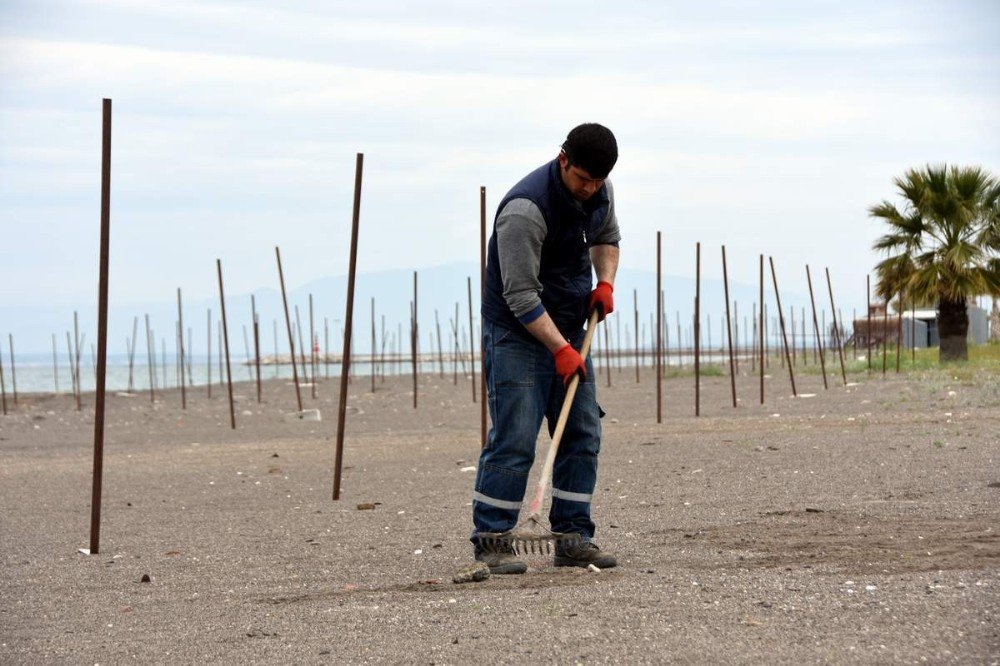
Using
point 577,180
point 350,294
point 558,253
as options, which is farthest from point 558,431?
point 350,294

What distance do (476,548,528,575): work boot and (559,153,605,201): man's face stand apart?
152 cm

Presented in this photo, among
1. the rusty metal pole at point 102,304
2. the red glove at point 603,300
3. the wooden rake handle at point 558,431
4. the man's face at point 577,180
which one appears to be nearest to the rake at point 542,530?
the wooden rake handle at point 558,431

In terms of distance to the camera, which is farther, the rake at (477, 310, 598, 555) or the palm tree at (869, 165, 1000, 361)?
the palm tree at (869, 165, 1000, 361)

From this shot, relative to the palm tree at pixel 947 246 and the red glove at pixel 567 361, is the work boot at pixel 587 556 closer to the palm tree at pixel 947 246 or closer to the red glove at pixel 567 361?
the red glove at pixel 567 361

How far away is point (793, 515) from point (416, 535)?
6.60ft

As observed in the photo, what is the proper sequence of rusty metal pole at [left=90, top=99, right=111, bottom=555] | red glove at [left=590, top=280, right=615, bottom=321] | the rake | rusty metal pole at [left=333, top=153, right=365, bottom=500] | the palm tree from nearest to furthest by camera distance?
the rake → red glove at [left=590, top=280, right=615, bottom=321] → rusty metal pole at [left=90, top=99, right=111, bottom=555] → rusty metal pole at [left=333, top=153, right=365, bottom=500] → the palm tree

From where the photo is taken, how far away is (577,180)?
16.5 ft

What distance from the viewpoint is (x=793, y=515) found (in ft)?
21.6

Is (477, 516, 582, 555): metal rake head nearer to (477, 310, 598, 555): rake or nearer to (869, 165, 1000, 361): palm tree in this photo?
(477, 310, 598, 555): rake

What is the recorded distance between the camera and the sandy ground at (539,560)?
389 centimetres

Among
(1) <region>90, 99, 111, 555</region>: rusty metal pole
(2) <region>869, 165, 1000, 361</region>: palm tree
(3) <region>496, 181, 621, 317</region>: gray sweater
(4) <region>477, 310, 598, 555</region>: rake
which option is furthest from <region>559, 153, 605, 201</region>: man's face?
(2) <region>869, 165, 1000, 361</region>: palm tree

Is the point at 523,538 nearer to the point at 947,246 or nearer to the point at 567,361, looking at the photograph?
the point at 567,361

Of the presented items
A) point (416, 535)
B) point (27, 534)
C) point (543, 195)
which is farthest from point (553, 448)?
point (27, 534)

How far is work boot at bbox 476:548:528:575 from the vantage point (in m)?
5.12
